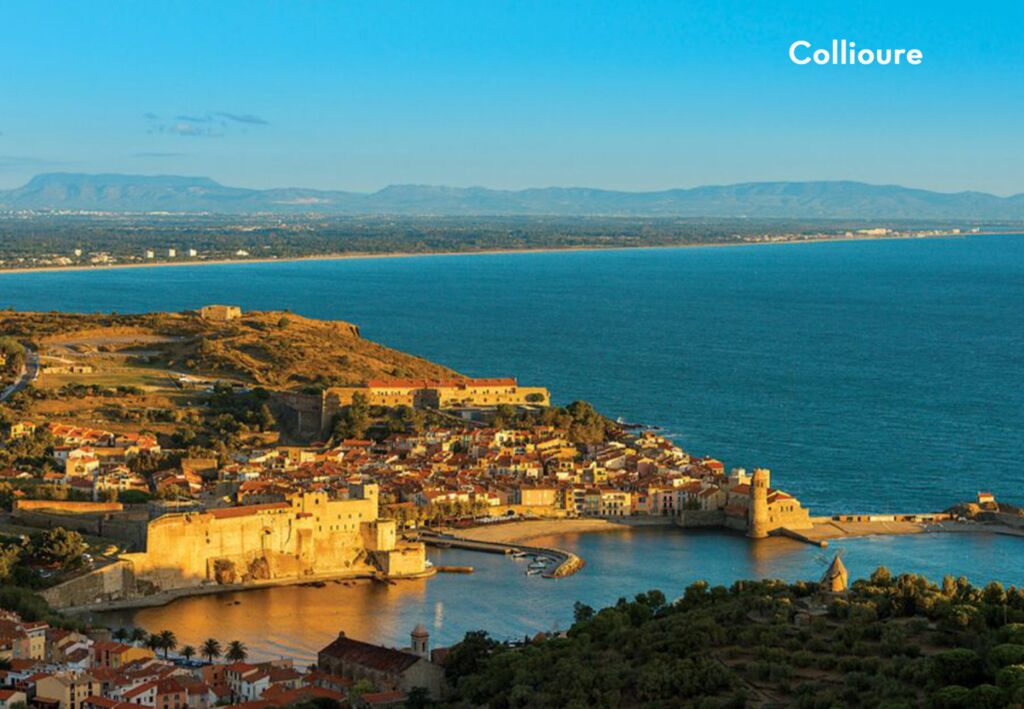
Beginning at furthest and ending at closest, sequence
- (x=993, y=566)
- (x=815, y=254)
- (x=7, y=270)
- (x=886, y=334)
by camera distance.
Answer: (x=815, y=254)
(x=7, y=270)
(x=886, y=334)
(x=993, y=566)

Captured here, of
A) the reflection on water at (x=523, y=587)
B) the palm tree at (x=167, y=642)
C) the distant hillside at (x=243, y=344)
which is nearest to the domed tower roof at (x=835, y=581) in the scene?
the reflection on water at (x=523, y=587)

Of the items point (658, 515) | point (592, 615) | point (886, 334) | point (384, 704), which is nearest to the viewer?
point (384, 704)

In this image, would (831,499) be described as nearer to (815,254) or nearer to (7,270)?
(7,270)

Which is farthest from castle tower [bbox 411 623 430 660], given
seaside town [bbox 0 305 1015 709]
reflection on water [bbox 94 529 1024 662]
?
reflection on water [bbox 94 529 1024 662]

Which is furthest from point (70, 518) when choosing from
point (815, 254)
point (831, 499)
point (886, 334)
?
point (815, 254)

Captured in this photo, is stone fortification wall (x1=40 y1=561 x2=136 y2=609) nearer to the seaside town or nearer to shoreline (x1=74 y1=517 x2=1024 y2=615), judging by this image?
the seaside town

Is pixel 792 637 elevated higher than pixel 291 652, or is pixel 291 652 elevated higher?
pixel 792 637

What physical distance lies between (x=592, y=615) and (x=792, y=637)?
5863mm

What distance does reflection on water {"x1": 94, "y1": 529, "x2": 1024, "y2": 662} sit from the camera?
96.0 ft

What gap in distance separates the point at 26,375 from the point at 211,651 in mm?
29415

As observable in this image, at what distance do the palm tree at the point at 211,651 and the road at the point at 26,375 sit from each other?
953 inches

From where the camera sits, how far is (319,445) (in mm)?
46531

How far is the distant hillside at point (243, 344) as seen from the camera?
57.1m

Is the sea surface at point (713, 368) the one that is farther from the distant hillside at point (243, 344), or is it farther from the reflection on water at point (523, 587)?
the distant hillside at point (243, 344)
